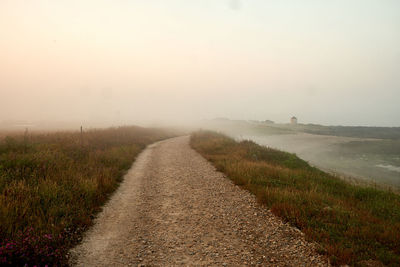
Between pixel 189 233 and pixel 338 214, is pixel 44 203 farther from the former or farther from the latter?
pixel 338 214

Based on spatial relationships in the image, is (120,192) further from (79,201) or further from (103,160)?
(103,160)

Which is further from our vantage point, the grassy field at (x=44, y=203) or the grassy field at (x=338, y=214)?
the grassy field at (x=338, y=214)

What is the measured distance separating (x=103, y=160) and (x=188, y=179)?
6375 millimetres

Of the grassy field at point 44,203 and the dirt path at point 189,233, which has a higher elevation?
the grassy field at point 44,203

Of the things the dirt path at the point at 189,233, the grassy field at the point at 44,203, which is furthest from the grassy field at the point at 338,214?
the grassy field at the point at 44,203

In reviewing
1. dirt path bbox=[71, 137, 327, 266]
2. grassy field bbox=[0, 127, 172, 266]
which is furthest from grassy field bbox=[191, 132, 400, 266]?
grassy field bbox=[0, 127, 172, 266]

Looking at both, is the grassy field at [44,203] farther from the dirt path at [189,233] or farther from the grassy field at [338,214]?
the grassy field at [338,214]

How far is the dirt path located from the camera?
4863 mm

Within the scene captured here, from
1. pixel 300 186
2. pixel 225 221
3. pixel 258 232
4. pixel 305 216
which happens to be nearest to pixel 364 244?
pixel 305 216

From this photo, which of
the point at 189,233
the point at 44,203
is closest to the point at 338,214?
the point at 189,233

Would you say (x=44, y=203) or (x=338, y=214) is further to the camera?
(x=44, y=203)

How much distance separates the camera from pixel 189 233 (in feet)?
19.8

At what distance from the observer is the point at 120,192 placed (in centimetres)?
981

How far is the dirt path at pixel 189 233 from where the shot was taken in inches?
191
